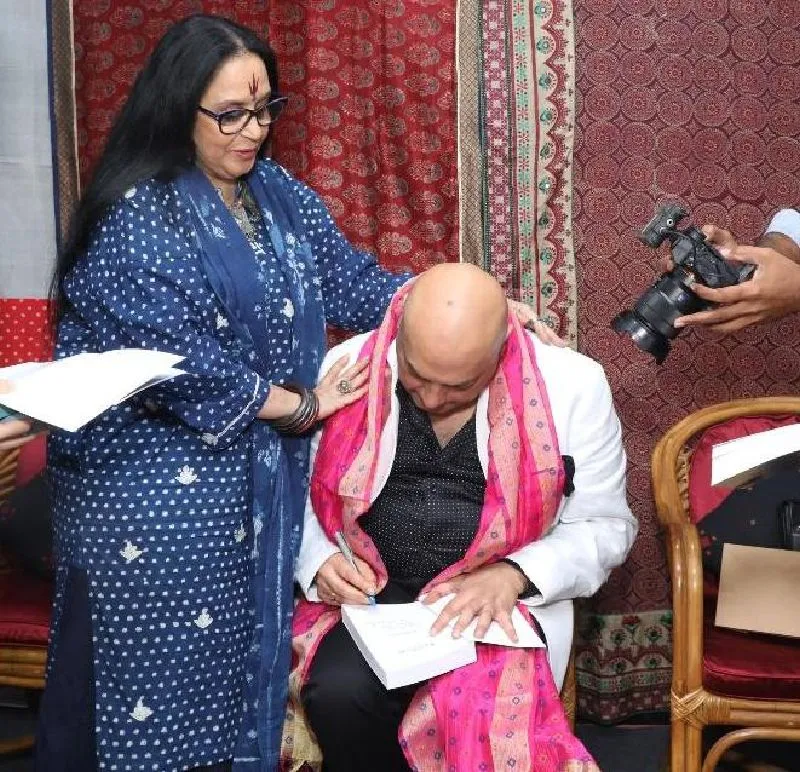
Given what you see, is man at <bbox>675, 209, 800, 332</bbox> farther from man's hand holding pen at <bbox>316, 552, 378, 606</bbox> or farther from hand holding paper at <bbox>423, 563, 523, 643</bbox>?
man's hand holding pen at <bbox>316, 552, 378, 606</bbox>

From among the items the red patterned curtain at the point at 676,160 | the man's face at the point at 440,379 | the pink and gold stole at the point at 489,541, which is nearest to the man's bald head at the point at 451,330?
the man's face at the point at 440,379

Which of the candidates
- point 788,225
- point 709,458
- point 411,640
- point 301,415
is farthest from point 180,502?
point 788,225

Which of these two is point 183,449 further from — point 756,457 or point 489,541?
point 756,457

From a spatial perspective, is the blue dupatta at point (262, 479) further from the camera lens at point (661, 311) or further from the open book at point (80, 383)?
the camera lens at point (661, 311)

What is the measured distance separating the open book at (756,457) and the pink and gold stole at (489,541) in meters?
0.36

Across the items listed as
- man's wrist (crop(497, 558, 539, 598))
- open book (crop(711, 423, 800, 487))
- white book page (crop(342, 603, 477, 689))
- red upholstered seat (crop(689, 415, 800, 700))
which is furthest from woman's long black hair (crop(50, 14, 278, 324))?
red upholstered seat (crop(689, 415, 800, 700))

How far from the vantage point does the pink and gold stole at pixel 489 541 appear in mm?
1778

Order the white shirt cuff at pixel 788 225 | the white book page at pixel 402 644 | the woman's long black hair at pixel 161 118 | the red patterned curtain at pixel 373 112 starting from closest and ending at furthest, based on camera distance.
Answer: the white book page at pixel 402 644 < the woman's long black hair at pixel 161 118 < the white shirt cuff at pixel 788 225 < the red patterned curtain at pixel 373 112

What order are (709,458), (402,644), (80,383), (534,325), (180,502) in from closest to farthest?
(80,383) < (402,644) < (180,502) < (534,325) < (709,458)

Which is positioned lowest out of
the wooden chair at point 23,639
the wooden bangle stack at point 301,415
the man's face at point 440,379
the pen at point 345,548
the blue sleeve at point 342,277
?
the wooden chair at point 23,639

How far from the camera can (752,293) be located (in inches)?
77.1

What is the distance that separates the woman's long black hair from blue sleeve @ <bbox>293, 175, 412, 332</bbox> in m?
0.34

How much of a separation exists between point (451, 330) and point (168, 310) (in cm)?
50

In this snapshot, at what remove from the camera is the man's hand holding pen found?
6.39ft
